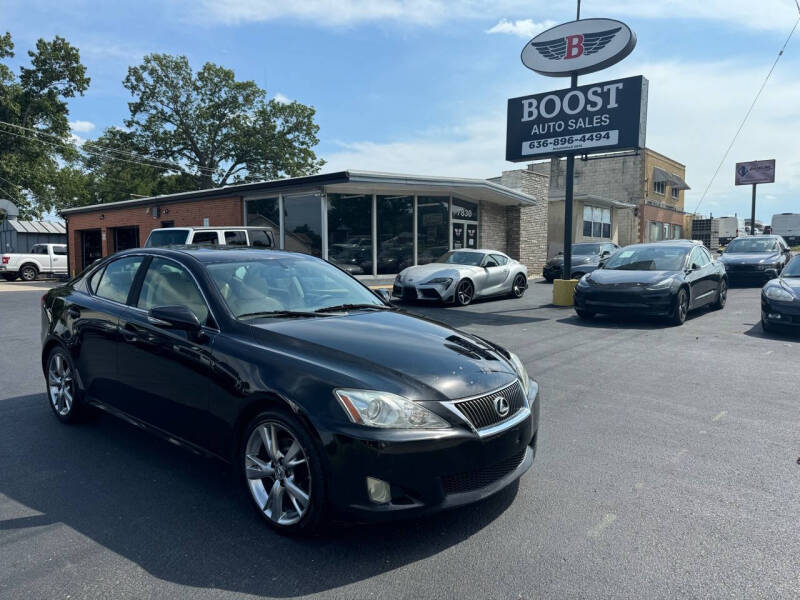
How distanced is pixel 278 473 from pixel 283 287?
1.47 metres


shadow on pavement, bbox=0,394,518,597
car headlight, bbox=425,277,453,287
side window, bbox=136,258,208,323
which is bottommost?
shadow on pavement, bbox=0,394,518,597

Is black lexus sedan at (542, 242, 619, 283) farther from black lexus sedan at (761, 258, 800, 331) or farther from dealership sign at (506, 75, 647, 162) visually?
black lexus sedan at (761, 258, 800, 331)

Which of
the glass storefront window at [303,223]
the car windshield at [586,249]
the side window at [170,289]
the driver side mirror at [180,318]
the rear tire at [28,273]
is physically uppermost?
the glass storefront window at [303,223]

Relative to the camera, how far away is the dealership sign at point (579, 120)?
42.3 ft

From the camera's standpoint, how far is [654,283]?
10.2 metres

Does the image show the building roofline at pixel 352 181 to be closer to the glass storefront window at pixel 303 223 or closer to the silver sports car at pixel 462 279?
the glass storefront window at pixel 303 223

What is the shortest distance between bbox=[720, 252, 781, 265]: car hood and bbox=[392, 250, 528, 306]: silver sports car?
22.3 feet

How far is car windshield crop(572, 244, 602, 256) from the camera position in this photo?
2095 centimetres

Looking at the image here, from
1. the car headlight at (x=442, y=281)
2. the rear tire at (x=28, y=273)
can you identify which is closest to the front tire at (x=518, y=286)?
the car headlight at (x=442, y=281)

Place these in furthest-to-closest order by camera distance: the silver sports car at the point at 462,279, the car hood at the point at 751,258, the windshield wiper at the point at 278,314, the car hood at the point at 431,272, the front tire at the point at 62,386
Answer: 1. the car hood at the point at 751,258
2. the car hood at the point at 431,272
3. the silver sports car at the point at 462,279
4. the front tire at the point at 62,386
5. the windshield wiper at the point at 278,314

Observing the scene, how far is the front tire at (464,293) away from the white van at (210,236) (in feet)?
15.6

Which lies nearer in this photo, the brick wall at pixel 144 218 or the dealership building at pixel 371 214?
the dealership building at pixel 371 214

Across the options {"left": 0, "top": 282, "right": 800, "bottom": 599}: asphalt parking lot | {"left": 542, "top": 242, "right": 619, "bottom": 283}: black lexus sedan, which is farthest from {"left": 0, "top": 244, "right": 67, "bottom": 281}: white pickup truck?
{"left": 0, "top": 282, "right": 800, "bottom": 599}: asphalt parking lot

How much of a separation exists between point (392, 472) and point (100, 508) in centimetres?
182
